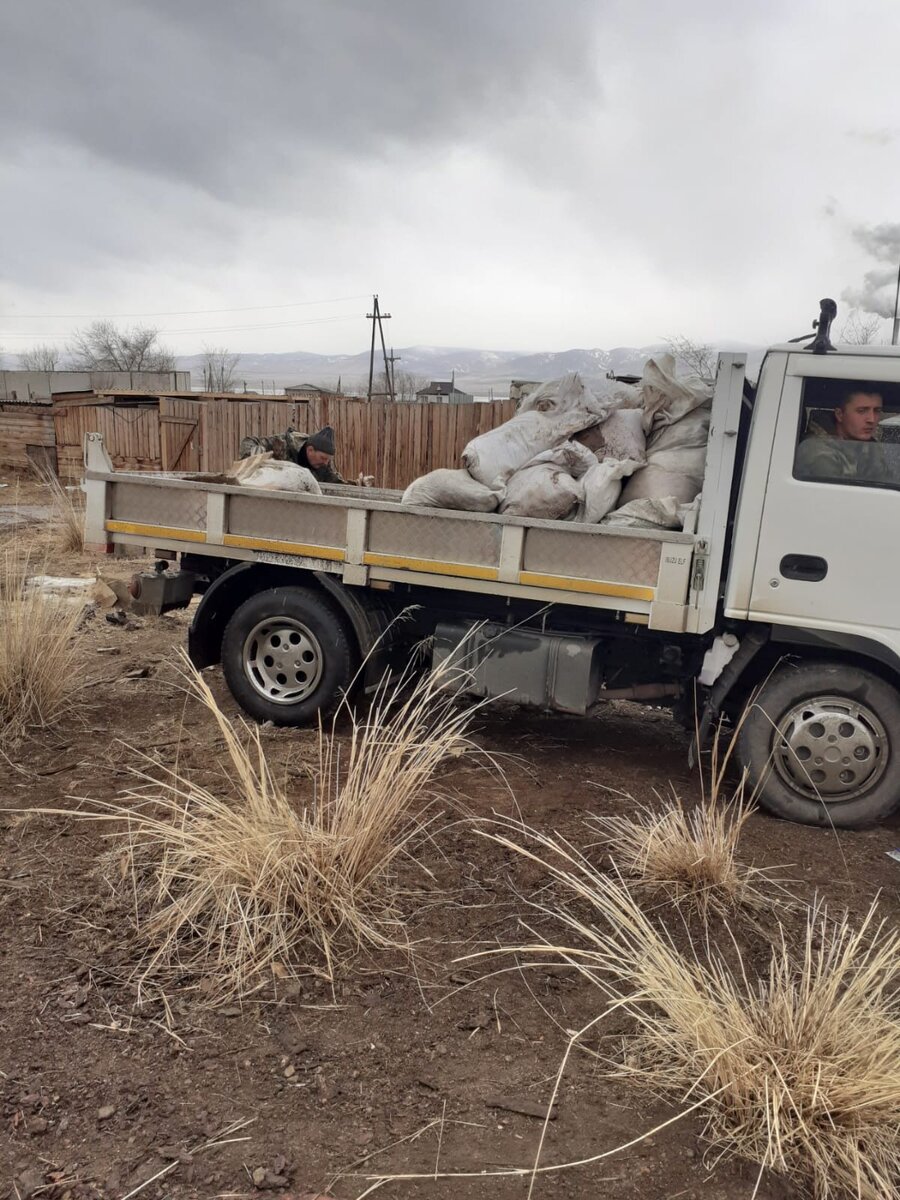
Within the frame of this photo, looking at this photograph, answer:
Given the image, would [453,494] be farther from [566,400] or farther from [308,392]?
[308,392]

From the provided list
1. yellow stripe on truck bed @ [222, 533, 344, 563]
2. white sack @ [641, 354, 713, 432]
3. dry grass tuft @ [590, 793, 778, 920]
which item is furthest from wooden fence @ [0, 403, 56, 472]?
dry grass tuft @ [590, 793, 778, 920]

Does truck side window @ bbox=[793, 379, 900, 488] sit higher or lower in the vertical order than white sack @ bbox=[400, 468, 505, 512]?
higher

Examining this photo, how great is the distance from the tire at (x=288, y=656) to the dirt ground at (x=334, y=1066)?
5.11ft

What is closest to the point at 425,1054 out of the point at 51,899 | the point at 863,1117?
the point at 863,1117

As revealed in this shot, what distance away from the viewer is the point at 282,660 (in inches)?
Result: 215

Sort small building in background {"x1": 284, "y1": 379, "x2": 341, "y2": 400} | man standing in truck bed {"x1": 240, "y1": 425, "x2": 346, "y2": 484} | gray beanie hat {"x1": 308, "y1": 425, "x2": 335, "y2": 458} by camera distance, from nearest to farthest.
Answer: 1. man standing in truck bed {"x1": 240, "y1": 425, "x2": 346, "y2": 484}
2. gray beanie hat {"x1": 308, "y1": 425, "x2": 335, "y2": 458}
3. small building in background {"x1": 284, "y1": 379, "x2": 341, "y2": 400}

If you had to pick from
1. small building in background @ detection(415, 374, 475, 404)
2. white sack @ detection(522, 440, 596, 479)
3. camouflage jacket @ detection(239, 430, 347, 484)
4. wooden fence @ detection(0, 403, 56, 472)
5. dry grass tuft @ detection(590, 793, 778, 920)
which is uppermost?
small building in background @ detection(415, 374, 475, 404)

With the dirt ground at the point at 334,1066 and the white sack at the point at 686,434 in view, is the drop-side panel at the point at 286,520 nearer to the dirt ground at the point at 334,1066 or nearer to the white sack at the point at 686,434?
the white sack at the point at 686,434

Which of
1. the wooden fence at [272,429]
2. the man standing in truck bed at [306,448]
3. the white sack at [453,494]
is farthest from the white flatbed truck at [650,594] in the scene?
the wooden fence at [272,429]

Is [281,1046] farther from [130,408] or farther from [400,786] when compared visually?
[130,408]

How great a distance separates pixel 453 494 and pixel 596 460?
0.84 m

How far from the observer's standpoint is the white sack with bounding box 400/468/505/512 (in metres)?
5.00

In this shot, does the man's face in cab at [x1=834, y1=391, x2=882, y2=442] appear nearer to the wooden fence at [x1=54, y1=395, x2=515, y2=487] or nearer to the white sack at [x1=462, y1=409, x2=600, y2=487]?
the white sack at [x1=462, y1=409, x2=600, y2=487]

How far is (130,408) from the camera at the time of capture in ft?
66.8
